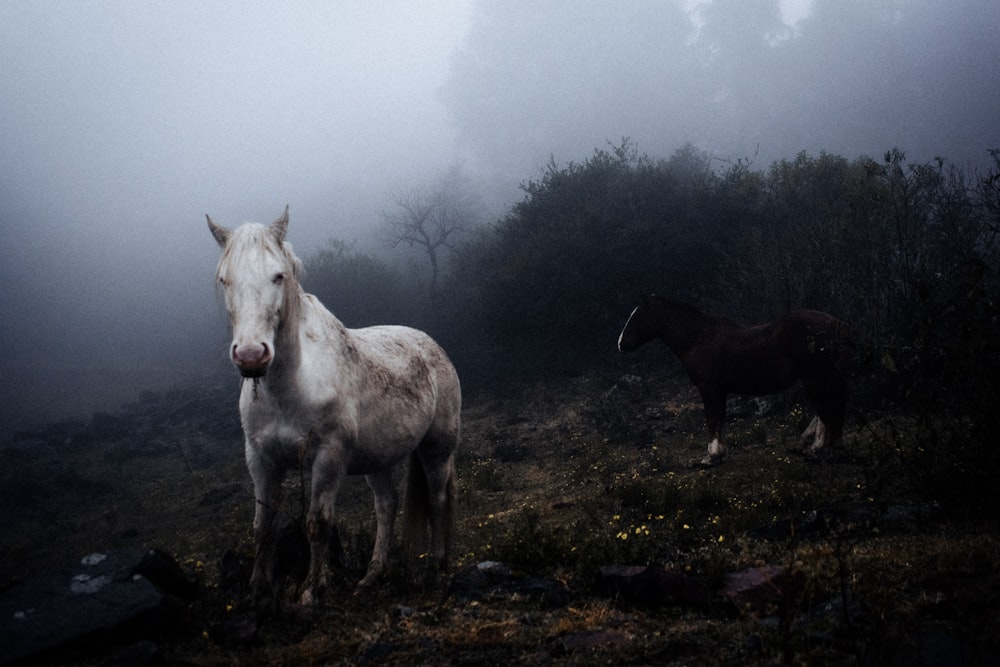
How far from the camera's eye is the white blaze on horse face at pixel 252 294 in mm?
3182

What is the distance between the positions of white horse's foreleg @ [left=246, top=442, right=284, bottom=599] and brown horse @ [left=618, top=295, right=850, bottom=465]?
6.41m

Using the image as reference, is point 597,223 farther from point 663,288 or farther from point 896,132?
point 896,132

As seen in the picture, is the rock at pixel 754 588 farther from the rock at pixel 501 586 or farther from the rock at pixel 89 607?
the rock at pixel 89 607

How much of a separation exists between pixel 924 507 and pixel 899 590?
6.62 feet

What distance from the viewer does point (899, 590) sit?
10.5ft

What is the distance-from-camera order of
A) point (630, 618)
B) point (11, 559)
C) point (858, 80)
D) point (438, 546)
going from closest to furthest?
point (630, 618)
point (438, 546)
point (11, 559)
point (858, 80)

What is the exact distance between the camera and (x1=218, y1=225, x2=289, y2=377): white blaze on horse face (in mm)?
3182

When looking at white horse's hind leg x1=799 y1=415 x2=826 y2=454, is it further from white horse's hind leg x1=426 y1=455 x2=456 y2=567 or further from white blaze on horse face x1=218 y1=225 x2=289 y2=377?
white blaze on horse face x1=218 y1=225 x2=289 y2=377

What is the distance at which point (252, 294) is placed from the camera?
341cm

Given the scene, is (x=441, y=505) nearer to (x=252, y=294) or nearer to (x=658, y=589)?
(x=658, y=589)

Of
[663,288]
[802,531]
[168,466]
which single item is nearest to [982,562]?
[802,531]

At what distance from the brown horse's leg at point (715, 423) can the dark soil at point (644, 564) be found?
0.99 ft

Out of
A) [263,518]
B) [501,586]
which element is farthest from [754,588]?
[263,518]

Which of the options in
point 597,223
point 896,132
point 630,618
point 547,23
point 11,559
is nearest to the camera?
point 630,618
